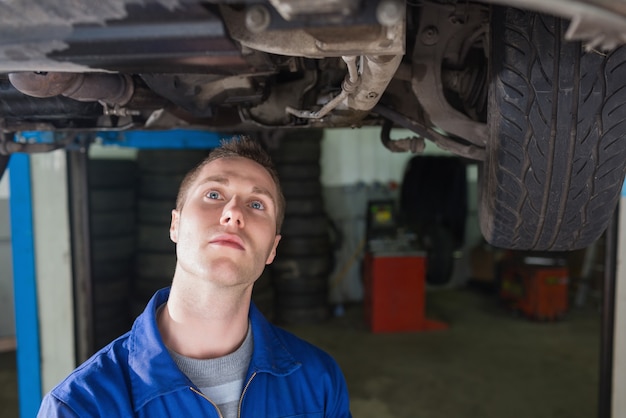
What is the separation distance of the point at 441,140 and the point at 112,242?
289 centimetres

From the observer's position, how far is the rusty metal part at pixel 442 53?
1181 mm

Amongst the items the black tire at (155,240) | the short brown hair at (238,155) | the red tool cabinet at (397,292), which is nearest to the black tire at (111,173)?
the black tire at (155,240)

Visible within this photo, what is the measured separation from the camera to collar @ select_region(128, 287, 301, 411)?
0.92 m

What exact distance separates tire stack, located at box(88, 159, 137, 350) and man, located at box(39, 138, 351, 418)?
253 centimetres

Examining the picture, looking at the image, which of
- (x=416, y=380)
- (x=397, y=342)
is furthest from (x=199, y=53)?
(x=397, y=342)

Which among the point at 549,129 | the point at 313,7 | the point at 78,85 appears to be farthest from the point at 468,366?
the point at 313,7

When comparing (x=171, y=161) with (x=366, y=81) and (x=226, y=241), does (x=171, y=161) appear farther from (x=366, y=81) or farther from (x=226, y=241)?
(x=366, y=81)

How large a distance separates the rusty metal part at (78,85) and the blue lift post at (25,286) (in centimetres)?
142

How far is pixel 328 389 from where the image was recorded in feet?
3.79

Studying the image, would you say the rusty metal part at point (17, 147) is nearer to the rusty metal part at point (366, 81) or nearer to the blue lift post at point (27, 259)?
the blue lift post at point (27, 259)

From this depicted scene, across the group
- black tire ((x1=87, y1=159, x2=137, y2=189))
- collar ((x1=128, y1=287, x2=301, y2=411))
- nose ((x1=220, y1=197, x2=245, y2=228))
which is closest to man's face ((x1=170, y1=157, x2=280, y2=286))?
nose ((x1=220, y1=197, x2=245, y2=228))

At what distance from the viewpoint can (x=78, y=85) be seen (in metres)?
1.00

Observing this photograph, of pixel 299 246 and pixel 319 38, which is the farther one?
pixel 299 246

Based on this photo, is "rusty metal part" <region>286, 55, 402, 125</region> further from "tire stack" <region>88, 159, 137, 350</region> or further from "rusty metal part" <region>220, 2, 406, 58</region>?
"tire stack" <region>88, 159, 137, 350</region>
